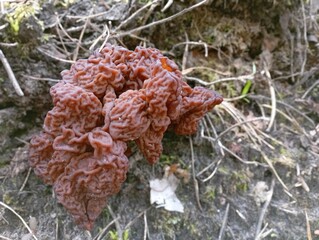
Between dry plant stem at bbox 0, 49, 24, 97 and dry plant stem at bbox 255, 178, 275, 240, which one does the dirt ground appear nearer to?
dry plant stem at bbox 255, 178, 275, 240

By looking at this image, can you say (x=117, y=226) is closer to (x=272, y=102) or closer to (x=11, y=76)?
(x=11, y=76)

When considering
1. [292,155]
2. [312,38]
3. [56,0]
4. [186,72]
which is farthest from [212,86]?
[56,0]

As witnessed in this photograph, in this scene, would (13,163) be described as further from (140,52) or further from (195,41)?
(195,41)

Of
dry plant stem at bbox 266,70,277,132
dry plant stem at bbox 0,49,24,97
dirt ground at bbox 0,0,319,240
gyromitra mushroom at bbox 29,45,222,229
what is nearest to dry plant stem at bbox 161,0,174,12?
dirt ground at bbox 0,0,319,240

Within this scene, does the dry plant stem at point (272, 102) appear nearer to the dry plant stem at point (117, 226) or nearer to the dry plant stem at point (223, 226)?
the dry plant stem at point (223, 226)

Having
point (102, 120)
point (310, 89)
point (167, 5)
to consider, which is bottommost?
point (310, 89)

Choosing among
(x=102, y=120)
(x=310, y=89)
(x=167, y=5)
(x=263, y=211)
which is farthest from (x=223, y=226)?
(x=167, y=5)
